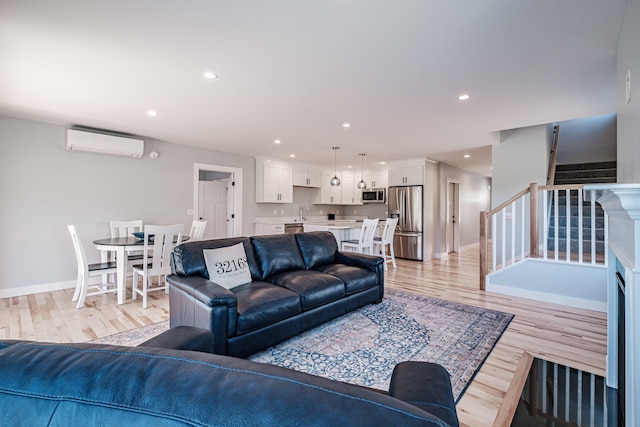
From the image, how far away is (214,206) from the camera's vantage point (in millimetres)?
6504

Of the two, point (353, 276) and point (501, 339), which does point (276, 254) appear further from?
point (501, 339)

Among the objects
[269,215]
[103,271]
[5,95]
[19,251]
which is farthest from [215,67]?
[269,215]

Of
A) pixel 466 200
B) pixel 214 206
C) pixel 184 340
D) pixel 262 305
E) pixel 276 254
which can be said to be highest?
pixel 466 200

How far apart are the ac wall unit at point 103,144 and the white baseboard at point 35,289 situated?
2006 millimetres

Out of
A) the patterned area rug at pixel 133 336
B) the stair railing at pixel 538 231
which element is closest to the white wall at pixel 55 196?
the patterned area rug at pixel 133 336

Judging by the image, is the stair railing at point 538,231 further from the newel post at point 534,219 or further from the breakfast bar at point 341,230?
the breakfast bar at point 341,230

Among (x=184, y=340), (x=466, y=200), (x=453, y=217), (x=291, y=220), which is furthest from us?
(x=466, y=200)

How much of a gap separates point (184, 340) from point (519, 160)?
5.56m

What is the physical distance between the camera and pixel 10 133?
3.97 metres

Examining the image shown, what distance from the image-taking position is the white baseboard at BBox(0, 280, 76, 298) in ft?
13.0

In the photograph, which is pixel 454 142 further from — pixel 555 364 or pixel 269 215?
pixel 269 215

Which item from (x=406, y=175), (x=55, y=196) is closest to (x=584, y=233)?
(x=406, y=175)

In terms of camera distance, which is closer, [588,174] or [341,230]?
[588,174]

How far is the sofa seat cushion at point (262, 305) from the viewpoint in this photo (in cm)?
227
